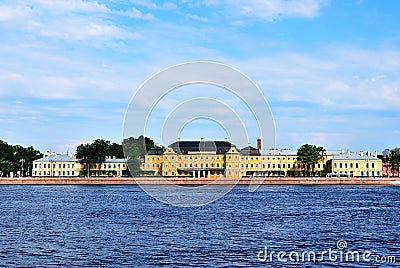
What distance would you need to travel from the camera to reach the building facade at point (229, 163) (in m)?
127

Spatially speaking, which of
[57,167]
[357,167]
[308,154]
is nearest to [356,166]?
[357,167]

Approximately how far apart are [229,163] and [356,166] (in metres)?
26.4

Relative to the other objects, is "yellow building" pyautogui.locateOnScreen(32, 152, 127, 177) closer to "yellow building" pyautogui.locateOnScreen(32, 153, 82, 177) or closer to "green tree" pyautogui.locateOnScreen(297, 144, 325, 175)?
"yellow building" pyautogui.locateOnScreen(32, 153, 82, 177)

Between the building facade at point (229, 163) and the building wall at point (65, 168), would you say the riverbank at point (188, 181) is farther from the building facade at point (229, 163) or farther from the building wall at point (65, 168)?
the building wall at point (65, 168)

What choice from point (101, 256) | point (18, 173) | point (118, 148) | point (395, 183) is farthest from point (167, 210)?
point (118, 148)

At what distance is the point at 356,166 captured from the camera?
12875 cm

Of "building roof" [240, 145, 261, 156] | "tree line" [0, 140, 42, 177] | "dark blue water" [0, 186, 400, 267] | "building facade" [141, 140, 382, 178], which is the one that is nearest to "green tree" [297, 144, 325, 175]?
"building facade" [141, 140, 382, 178]

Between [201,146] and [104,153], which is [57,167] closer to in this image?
[104,153]

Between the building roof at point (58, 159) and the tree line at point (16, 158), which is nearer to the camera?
the tree line at point (16, 158)

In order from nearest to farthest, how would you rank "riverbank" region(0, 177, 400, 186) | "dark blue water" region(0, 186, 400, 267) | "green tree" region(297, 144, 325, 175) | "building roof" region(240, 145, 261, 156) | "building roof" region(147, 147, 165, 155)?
"dark blue water" region(0, 186, 400, 267) → "riverbank" region(0, 177, 400, 186) → "green tree" region(297, 144, 325, 175) → "building roof" region(147, 147, 165, 155) → "building roof" region(240, 145, 261, 156)

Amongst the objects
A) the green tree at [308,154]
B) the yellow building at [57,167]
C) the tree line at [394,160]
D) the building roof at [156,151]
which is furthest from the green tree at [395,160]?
the yellow building at [57,167]

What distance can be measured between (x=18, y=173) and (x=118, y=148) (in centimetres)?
2527

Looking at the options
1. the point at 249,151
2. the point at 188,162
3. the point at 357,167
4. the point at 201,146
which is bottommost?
the point at 357,167

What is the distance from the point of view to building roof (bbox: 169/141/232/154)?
131 metres
